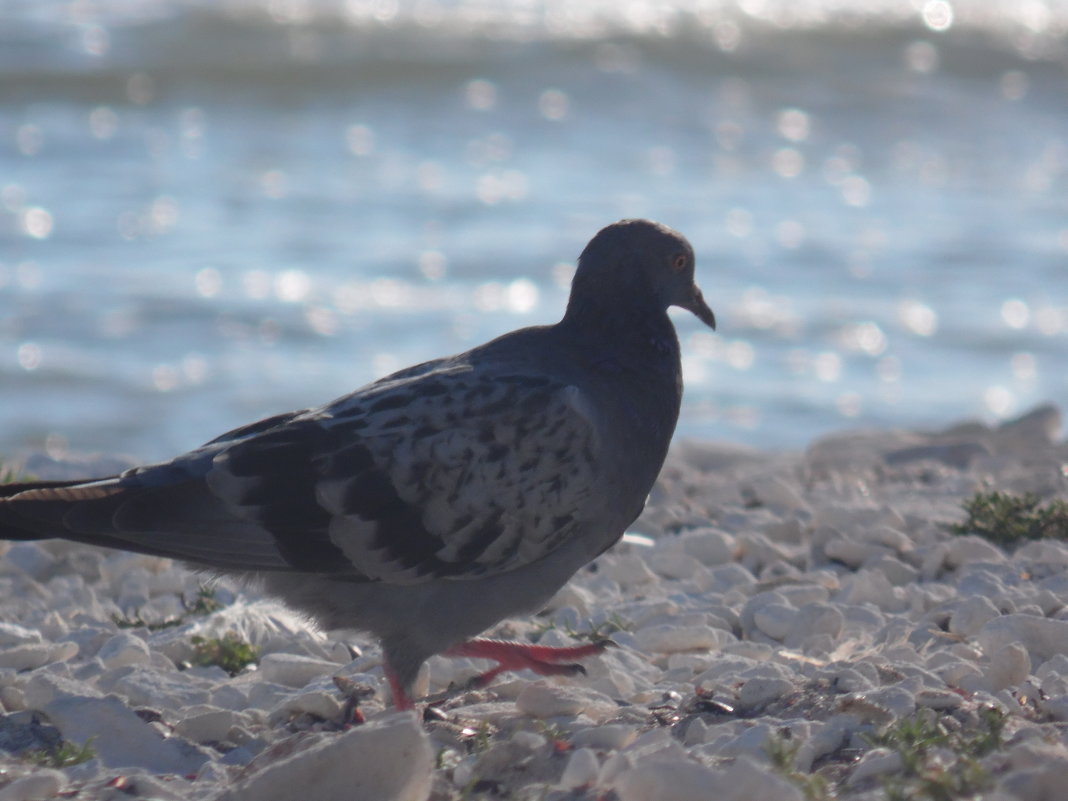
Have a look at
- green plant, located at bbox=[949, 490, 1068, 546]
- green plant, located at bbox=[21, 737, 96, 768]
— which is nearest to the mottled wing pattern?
green plant, located at bbox=[21, 737, 96, 768]

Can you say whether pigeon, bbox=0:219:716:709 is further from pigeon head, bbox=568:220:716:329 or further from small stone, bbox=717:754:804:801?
small stone, bbox=717:754:804:801

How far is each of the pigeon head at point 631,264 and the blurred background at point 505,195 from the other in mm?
6075

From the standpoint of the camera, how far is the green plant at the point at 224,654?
475 centimetres

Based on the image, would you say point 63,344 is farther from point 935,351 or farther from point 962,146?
point 962,146

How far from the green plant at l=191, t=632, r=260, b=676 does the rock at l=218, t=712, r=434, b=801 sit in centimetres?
153

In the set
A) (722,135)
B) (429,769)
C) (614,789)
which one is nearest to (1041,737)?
(614,789)

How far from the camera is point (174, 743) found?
3.92m

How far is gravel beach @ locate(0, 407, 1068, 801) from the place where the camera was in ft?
10.6

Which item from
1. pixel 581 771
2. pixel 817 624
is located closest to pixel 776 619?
pixel 817 624

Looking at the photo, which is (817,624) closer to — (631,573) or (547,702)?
(631,573)

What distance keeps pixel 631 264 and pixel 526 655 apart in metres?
1.43

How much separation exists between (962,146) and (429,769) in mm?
19139

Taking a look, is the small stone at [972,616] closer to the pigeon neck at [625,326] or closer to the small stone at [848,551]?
the small stone at [848,551]

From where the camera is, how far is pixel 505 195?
17656 millimetres
